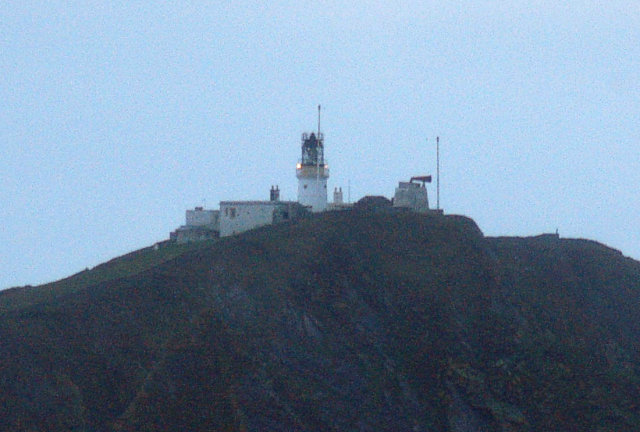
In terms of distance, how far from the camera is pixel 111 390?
3962cm

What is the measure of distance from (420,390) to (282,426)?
22.3 ft

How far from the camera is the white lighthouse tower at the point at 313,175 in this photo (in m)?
66.0

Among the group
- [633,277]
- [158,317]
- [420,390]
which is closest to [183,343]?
[158,317]

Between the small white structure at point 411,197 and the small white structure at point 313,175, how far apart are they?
20.1 feet

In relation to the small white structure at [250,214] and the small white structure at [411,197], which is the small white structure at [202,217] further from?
the small white structure at [411,197]

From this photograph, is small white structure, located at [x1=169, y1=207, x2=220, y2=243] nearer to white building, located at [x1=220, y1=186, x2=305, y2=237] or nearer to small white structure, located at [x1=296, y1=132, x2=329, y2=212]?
white building, located at [x1=220, y1=186, x2=305, y2=237]

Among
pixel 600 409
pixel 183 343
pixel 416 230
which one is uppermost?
pixel 416 230

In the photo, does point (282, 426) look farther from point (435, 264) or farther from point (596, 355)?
point (596, 355)

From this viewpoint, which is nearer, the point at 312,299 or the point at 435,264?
the point at 312,299

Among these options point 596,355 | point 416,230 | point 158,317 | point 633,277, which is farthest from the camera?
point 633,277

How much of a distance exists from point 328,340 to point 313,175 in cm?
2297

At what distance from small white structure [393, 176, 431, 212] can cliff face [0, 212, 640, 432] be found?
6250 millimetres

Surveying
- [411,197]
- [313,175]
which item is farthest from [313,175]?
[411,197]

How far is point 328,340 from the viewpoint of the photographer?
A: 146 feet
